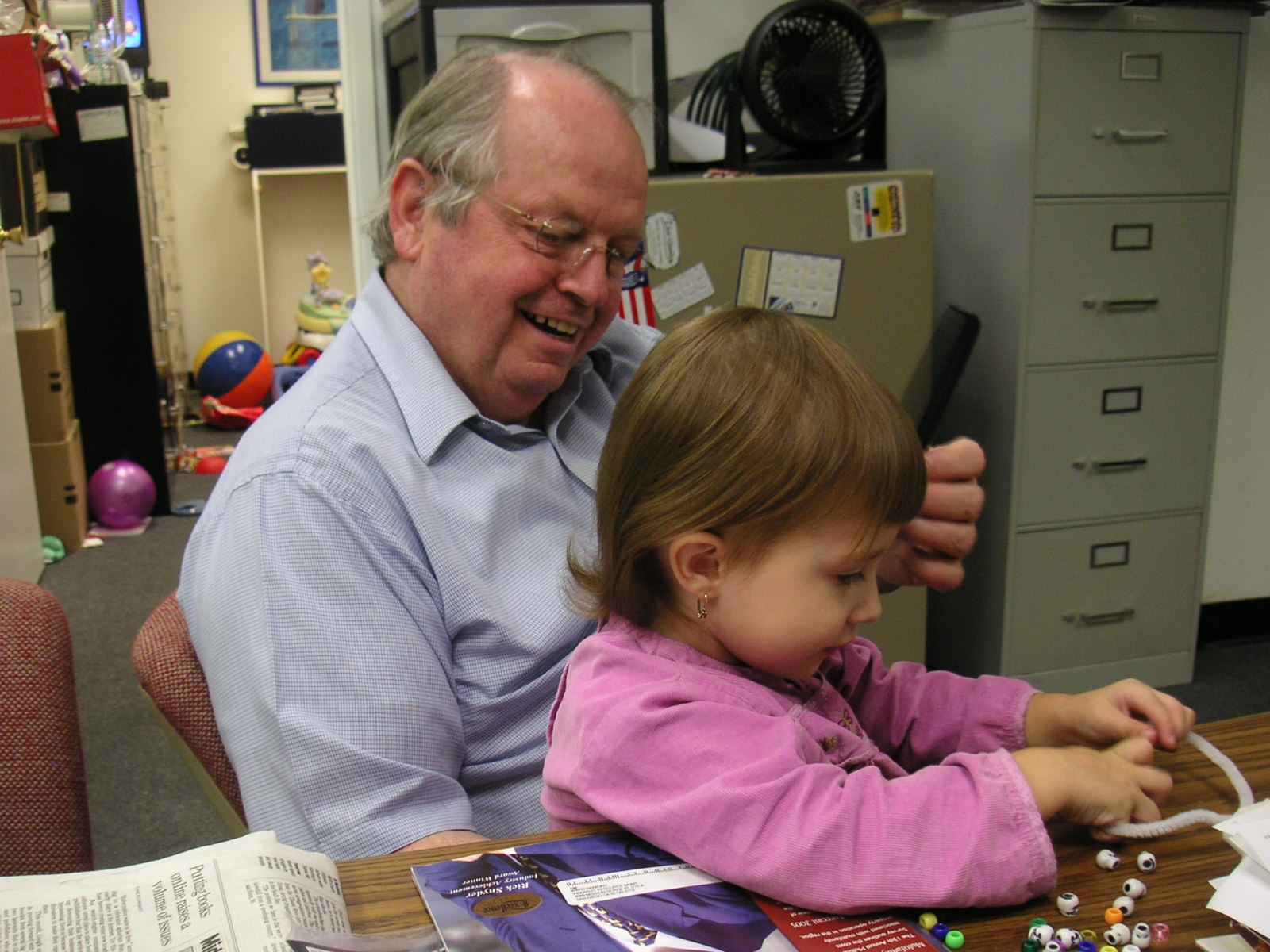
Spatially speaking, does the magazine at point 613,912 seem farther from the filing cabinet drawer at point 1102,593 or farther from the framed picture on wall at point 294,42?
the framed picture on wall at point 294,42

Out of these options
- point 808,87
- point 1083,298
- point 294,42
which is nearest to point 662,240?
point 808,87

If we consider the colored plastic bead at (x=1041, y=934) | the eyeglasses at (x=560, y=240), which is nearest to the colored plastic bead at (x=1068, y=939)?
the colored plastic bead at (x=1041, y=934)

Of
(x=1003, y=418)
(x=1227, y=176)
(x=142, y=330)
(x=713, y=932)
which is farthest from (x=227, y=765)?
(x=142, y=330)

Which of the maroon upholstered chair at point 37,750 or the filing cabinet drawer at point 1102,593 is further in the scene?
the filing cabinet drawer at point 1102,593

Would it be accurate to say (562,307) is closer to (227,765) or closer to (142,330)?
(227,765)

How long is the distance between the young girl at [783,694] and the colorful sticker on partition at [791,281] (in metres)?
1.61

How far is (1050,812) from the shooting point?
0.73m

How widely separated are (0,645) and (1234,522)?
306 centimetres

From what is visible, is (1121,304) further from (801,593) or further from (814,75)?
(801,593)

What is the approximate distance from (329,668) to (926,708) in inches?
18.7

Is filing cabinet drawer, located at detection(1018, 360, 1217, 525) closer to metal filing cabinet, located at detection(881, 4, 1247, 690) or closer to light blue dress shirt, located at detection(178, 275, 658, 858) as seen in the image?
metal filing cabinet, located at detection(881, 4, 1247, 690)

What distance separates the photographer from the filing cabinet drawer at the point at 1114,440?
268 cm

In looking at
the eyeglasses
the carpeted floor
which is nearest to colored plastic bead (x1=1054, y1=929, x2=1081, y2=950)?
the eyeglasses

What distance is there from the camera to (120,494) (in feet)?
13.7
